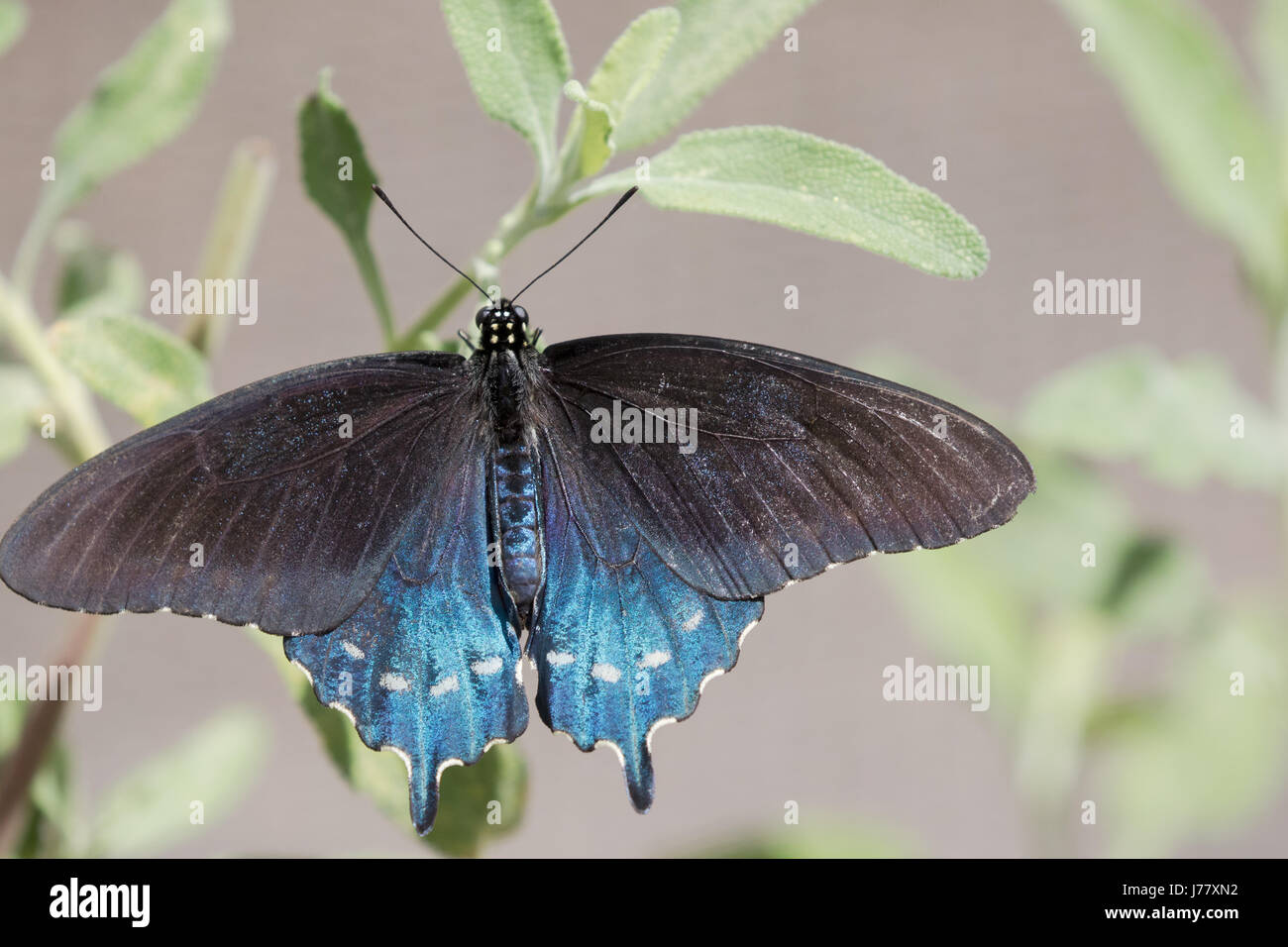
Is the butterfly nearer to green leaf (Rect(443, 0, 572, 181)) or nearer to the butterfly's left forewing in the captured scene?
the butterfly's left forewing

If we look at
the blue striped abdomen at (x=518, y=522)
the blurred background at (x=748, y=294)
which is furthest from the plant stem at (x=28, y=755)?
the blurred background at (x=748, y=294)

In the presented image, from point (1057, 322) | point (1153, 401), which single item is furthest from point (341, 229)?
point (1057, 322)

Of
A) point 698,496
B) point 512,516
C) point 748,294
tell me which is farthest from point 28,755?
point 748,294

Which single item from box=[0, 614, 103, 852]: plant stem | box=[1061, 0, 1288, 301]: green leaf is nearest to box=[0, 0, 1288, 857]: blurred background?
box=[1061, 0, 1288, 301]: green leaf

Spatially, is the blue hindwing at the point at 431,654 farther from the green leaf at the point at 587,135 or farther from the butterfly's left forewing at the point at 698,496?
the green leaf at the point at 587,135

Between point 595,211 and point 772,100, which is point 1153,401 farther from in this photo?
point 772,100

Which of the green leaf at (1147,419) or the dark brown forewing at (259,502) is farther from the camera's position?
the green leaf at (1147,419)
